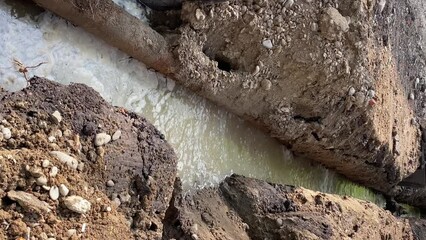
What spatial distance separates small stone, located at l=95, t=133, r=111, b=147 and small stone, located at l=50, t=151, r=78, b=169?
9 cm

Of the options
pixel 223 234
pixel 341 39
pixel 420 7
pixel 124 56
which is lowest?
pixel 223 234

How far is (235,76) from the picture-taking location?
6.94 feet

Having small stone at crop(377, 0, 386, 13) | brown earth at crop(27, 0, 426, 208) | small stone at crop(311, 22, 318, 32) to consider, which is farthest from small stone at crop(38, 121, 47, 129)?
small stone at crop(377, 0, 386, 13)

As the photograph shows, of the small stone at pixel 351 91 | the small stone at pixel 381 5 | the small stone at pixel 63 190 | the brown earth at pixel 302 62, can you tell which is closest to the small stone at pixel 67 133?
the small stone at pixel 63 190

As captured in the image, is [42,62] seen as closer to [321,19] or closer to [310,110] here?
[321,19]

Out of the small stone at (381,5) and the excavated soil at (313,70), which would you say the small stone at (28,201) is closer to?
the excavated soil at (313,70)

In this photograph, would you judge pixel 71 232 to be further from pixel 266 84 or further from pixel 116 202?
pixel 266 84

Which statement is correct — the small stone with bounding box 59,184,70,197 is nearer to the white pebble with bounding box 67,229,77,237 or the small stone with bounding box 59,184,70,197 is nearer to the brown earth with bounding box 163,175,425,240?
the white pebble with bounding box 67,229,77,237

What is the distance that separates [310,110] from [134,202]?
120cm

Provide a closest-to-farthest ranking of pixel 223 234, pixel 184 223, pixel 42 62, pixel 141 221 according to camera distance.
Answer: pixel 141 221
pixel 42 62
pixel 184 223
pixel 223 234

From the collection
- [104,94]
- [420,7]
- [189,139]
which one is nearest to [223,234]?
[189,139]

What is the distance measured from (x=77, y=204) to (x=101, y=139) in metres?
0.19

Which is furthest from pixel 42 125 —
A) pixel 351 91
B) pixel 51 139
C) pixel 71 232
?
pixel 351 91

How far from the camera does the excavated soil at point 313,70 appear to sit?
201 centimetres
